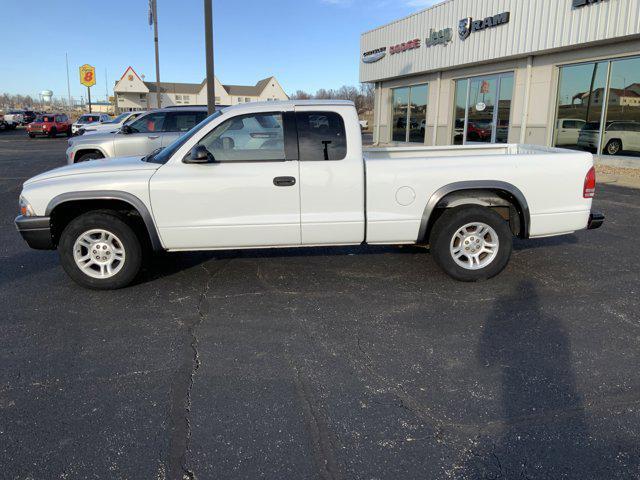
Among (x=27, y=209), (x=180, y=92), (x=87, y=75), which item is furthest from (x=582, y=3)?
(x=180, y=92)

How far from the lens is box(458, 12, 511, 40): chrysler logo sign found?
17.1 metres

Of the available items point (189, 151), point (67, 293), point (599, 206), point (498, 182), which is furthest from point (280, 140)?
point (599, 206)

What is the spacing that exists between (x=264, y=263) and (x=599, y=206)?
23.3 feet

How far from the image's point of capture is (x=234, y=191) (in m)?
4.96

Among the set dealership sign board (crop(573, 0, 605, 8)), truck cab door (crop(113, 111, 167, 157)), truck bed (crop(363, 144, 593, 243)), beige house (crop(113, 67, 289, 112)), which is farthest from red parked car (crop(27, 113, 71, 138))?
beige house (crop(113, 67, 289, 112))

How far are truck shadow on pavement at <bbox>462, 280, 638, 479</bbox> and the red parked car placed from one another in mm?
41634

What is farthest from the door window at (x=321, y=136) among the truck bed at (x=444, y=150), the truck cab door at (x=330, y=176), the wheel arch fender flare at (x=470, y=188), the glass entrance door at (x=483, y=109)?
the glass entrance door at (x=483, y=109)

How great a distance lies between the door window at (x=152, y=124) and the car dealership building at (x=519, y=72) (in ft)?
38.5

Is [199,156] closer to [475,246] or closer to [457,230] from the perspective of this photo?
[457,230]

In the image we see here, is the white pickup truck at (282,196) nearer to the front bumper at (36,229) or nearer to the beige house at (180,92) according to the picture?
the front bumper at (36,229)

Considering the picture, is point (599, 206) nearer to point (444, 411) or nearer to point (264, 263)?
point (264, 263)

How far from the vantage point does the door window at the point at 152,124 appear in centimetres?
1163

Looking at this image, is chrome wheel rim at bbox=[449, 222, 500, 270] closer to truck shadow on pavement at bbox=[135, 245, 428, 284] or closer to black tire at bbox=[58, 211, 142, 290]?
truck shadow on pavement at bbox=[135, 245, 428, 284]

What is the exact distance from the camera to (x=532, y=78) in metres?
17.0
